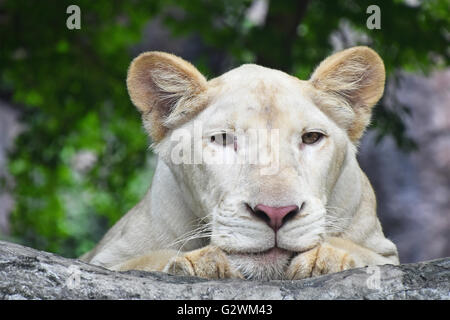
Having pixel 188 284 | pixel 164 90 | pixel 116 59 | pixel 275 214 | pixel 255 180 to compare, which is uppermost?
pixel 116 59

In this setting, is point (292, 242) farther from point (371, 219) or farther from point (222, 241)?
point (371, 219)

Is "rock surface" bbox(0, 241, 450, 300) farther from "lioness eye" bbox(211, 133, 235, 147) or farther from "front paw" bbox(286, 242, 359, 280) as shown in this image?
"lioness eye" bbox(211, 133, 235, 147)

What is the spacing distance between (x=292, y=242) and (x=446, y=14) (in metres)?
6.73

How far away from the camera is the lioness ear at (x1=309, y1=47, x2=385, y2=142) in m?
5.39

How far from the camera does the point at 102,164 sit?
39.8 feet

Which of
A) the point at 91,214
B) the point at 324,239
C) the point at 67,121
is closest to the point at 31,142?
the point at 67,121

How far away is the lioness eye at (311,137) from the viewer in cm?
493

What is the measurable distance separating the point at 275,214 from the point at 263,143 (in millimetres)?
570

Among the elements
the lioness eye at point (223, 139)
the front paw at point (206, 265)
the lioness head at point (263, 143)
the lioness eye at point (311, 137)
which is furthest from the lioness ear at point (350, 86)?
the front paw at point (206, 265)

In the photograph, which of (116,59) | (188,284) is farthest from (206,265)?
(116,59)

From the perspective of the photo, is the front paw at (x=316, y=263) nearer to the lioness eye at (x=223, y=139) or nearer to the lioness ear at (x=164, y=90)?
the lioness eye at (x=223, y=139)

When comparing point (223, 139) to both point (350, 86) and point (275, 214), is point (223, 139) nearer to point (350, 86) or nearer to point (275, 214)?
point (275, 214)

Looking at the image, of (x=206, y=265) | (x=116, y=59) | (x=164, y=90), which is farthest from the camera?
(x=116, y=59)

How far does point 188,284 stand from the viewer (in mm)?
4109
